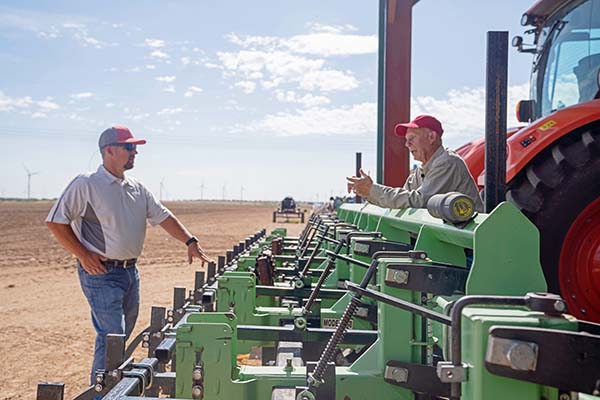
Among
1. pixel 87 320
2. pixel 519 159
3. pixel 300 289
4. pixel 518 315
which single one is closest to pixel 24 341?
pixel 87 320

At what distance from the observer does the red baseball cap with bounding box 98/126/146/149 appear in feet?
13.6

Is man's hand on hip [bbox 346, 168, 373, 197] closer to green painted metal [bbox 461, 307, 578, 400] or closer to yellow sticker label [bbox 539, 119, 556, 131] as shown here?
yellow sticker label [bbox 539, 119, 556, 131]

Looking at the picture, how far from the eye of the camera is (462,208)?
212cm

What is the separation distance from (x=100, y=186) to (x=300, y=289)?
1570 mm

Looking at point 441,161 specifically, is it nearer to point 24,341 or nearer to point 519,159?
point 519,159

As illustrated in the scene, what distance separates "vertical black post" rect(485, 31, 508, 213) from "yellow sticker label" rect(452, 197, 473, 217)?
17 cm

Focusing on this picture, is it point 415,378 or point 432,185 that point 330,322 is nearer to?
point 432,185

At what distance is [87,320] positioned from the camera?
7.36 metres

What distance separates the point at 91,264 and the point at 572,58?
13.2 feet

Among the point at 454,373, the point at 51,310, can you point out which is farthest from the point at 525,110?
the point at 51,310

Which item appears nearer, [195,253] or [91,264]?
[91,264]

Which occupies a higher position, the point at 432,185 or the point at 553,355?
the point at 432,185

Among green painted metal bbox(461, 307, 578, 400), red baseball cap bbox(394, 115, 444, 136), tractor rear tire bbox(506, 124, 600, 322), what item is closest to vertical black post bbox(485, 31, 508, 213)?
green painted metal bbox(461, 307, 578, 400)

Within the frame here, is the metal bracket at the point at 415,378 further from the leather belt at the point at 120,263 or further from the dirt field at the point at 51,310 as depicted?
the dirt field at the point at 51,310
